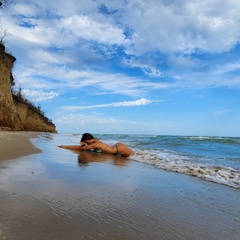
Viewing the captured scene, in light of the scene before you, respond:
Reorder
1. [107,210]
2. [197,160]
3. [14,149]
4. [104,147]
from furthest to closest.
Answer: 1. [197,160]
2. [104,147]
3. [14,149]
4. [107,210]

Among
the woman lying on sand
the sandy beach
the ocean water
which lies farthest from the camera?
the woman lying on sand

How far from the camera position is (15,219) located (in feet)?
5.14

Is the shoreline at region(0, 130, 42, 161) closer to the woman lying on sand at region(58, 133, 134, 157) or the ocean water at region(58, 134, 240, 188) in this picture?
the woman lying on sand at region(58, 133, 134, 157)

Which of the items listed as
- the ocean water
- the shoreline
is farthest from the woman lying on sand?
the shoreline

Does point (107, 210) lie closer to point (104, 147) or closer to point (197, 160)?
point (104, 147)

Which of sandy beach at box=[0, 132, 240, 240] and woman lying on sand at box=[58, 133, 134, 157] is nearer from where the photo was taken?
sandy beach at box=[0, 132, 240, 240]

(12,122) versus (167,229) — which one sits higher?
(12,122)

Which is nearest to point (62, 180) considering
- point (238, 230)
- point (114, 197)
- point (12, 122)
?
point (114, 197)

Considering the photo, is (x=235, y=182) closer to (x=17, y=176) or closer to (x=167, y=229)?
(x=167, y=229)

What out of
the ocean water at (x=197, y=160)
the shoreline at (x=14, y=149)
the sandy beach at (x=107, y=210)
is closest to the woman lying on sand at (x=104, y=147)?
the ocean water at (x=197, y=160)

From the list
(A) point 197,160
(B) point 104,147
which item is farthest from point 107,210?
(A) point 197,160

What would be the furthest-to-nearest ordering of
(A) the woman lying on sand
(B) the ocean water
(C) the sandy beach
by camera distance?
(A) the woman lying on sand
(B) the ocean water
(C) the sandy beach

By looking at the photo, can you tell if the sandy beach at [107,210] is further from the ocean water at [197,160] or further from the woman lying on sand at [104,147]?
the woman lying on sand at [104,147]

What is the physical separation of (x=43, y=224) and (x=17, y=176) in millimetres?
1418
